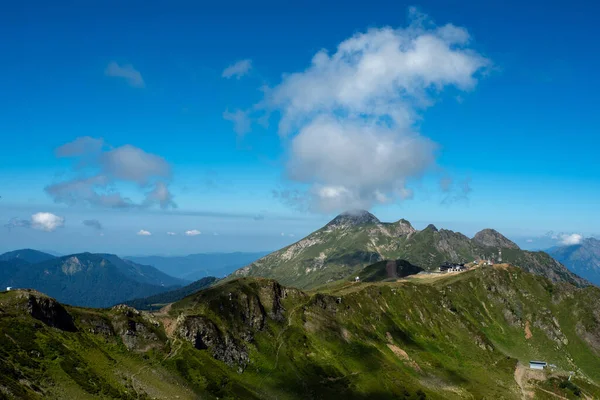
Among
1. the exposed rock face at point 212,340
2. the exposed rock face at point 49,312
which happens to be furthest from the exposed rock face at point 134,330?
the exposed rock face at point 49,312

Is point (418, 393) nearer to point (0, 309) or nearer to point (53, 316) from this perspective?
point (53, 316)

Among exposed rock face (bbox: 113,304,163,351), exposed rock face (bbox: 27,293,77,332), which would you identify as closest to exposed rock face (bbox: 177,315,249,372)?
exposed rock face (bbox: 113,304,163,351)

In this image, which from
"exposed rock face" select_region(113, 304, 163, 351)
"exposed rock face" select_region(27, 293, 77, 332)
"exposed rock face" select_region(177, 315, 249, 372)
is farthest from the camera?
"exposed rock face" select_region(177, 315, 249, 372)

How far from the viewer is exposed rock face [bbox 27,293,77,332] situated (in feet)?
459

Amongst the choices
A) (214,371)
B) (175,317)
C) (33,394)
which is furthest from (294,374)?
(33,394)

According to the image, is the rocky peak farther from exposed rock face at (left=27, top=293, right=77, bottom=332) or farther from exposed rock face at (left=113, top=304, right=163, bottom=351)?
exposed rock face at (left=113, top=304, right=163, bottom=351)

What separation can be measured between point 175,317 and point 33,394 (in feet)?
270

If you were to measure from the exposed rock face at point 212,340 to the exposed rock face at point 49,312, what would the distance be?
140 feet

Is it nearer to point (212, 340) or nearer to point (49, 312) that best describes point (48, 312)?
point (49, 312)

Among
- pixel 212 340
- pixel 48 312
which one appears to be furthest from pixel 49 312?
pixel 212 340

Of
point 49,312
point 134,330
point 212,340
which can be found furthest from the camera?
point 212,340

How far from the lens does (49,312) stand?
142 m

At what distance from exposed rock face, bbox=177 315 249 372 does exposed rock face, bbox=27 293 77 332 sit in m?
42.8

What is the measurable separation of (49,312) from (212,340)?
64055mm
